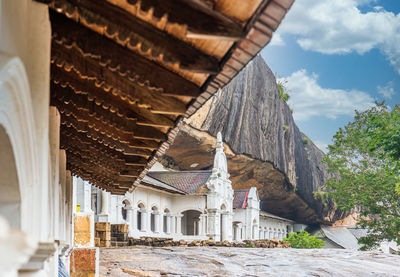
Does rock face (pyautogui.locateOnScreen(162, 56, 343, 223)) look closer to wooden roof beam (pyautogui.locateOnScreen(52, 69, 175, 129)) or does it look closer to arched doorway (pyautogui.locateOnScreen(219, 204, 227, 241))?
arched doorway (pyautogui.locateOnScreen(219, 204, 227, 241))

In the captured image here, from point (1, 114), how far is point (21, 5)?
100 centimetres

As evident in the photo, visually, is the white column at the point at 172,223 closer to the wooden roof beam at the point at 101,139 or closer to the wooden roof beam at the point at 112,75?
the wooden roof beam at the point at 101,139

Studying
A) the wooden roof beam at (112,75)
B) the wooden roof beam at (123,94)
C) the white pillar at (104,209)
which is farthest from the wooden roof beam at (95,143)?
the white pillar at (104,209)

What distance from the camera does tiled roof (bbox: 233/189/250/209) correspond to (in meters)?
36.4

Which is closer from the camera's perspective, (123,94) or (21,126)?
(21,126)

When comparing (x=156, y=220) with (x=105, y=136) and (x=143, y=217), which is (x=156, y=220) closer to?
(x=143, y=217)

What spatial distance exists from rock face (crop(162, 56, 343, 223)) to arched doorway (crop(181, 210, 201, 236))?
317 cm

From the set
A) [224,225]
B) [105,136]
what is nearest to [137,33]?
[105,136]

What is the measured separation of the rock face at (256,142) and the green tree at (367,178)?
516 cm

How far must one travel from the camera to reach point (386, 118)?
91.7 ft

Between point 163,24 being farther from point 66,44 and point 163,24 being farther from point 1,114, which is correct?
point 1,114

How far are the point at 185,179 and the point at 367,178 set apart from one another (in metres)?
10.1

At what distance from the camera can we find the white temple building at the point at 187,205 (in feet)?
81.6

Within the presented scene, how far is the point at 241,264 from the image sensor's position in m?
13.9
